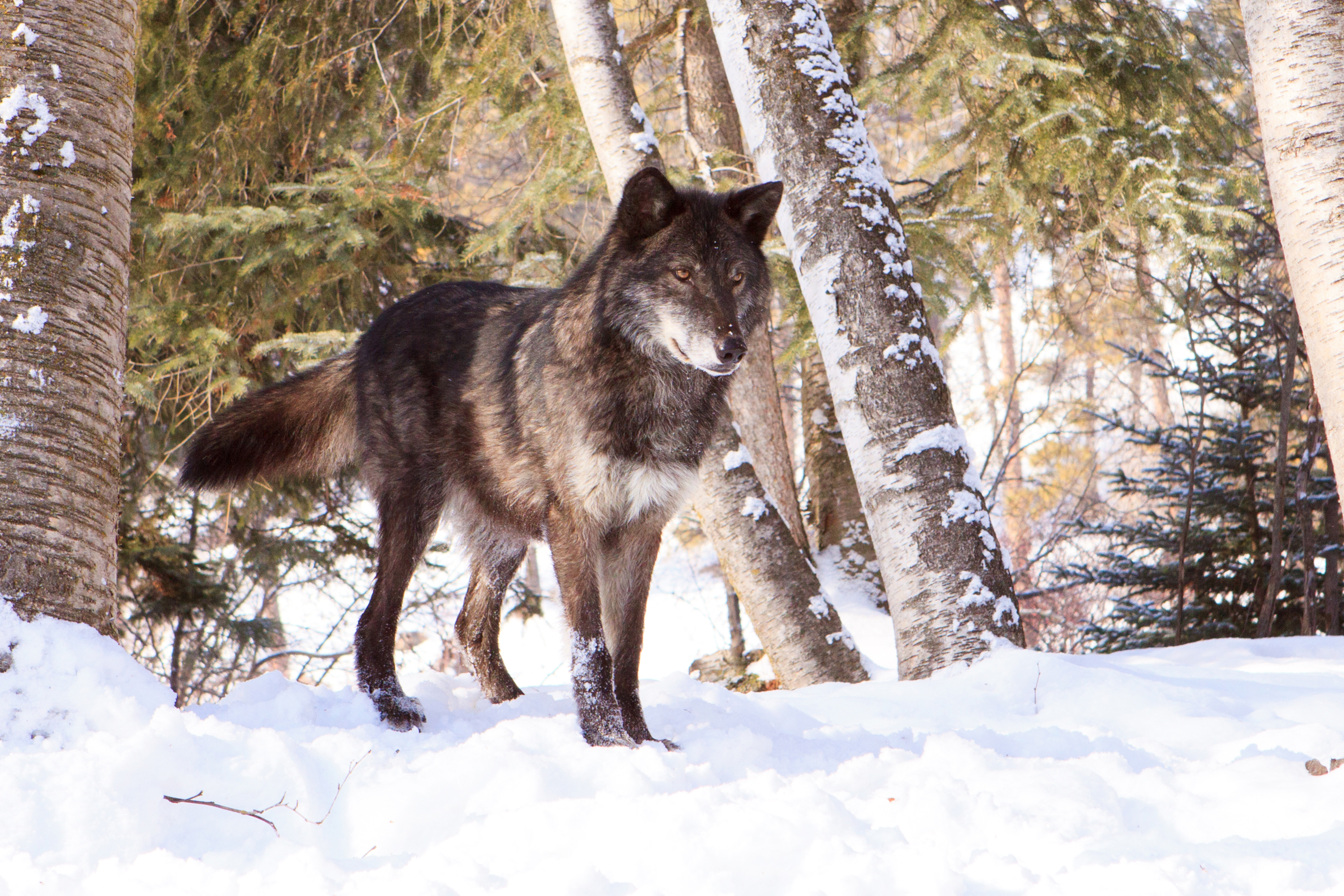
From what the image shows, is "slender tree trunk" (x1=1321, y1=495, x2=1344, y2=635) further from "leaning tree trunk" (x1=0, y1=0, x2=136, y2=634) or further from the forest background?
"leaning tree trunk" (x1=0, y1=0, x2=136, y2=634)

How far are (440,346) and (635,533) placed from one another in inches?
49.5

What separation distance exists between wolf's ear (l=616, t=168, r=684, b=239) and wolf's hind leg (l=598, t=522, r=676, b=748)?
3.73 ft

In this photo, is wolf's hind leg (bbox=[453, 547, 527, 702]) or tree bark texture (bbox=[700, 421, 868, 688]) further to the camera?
tree bark texture (bbox=[700, 421, 868, 688])

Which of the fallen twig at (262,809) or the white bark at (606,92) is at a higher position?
the white bark at (606,92)

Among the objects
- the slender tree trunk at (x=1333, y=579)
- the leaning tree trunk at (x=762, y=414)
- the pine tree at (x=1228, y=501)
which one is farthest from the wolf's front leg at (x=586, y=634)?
the slender tree trunk at (x=1333, y=579)

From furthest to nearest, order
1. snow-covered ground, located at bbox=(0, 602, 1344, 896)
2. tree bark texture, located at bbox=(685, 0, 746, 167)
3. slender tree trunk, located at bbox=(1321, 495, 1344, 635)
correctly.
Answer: tree bark texture, located at bbox=(685, 0, 746, 167) < slender tree trunk, located at bbox=(1321, 495, 1344, 635) < snow-covered ground, located at bbox=(0, 602, 1344, 896)

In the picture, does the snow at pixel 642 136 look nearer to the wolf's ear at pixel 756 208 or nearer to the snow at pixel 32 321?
the wolf's ear at pixel 756 208

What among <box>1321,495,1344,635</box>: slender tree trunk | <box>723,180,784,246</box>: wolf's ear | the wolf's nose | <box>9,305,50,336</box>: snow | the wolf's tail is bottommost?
<box>1321,495,1344,635</box>: slender tree trunk

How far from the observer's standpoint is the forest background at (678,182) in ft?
21.5

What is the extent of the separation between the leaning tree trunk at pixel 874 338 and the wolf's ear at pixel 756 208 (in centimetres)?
83

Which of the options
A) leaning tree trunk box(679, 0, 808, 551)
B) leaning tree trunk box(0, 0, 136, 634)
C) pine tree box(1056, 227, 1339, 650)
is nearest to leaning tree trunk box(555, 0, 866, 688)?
leaning tree trunk box(679, 0, 808, 551)

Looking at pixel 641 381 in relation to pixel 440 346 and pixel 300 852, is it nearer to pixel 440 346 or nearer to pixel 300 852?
pixel 440 346

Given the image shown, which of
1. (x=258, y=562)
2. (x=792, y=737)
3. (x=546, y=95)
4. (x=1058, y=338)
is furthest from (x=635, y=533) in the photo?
(x=1058, y=338)

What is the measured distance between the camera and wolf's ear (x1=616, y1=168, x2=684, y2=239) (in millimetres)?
3471
